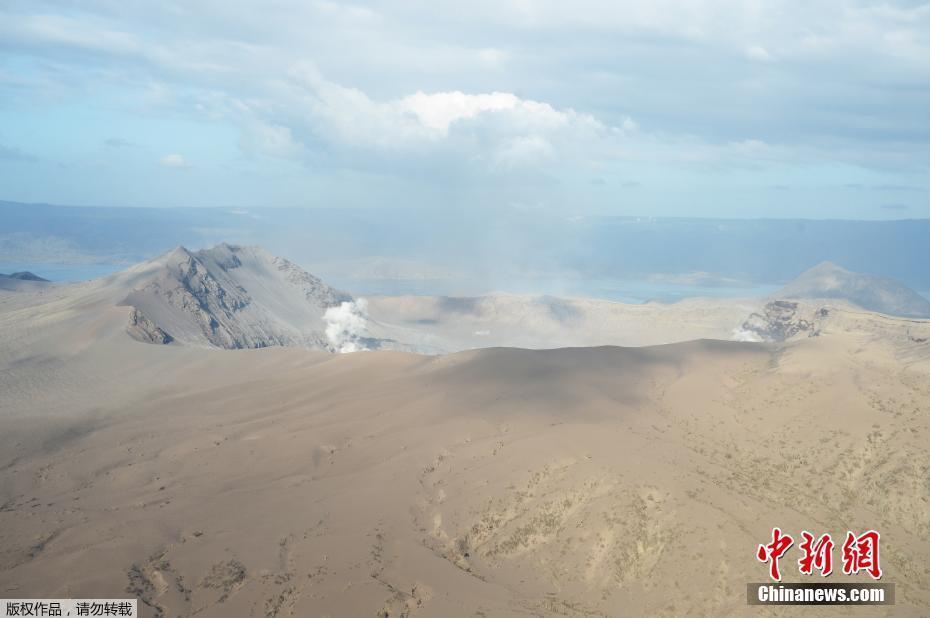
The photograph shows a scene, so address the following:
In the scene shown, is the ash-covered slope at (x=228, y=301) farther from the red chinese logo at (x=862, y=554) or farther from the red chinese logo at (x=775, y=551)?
the red chinese logo at (x=862, y=554)

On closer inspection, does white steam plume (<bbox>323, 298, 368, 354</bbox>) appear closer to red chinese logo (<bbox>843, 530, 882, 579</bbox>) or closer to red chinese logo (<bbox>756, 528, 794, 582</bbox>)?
red chinese logo (<bbox>756, 528, 794, 582</bbox>)

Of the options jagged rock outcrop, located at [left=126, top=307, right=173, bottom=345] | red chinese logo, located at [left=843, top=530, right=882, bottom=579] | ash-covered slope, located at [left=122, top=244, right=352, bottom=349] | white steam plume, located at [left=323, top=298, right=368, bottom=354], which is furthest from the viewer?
white steam plume, located at [left=323, top=298, right=368, bottom=354]

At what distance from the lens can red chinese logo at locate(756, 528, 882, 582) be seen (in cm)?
2216

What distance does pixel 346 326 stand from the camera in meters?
99.1

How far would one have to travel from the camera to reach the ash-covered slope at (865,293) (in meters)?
152

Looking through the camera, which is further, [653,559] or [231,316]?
[231,316]

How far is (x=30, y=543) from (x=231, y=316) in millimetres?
61173

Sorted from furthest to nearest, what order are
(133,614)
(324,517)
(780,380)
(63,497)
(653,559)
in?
(780,380) → (63,497) → (324,517) → (653,559) → (133,614)

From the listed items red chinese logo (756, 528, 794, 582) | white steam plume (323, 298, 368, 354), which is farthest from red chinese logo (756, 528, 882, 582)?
white steam plume (323, 298, 368, 354)

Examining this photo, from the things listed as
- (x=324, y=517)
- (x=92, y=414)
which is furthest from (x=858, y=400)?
(x=92, y=414)

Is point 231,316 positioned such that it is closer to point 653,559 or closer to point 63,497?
point 63,497

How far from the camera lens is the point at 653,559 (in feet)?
76.4

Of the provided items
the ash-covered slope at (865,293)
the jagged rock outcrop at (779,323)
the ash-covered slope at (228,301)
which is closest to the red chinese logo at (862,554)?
the ash-covered slope at (228,301)

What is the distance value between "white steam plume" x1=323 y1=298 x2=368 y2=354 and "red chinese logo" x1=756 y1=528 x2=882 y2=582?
69827 millimetres
